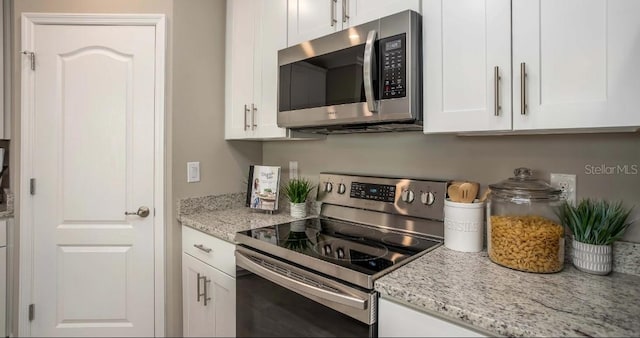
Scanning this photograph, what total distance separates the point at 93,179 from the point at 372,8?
1.72 m

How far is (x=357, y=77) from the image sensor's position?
4.48 ft

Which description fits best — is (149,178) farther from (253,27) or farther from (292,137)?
(253,27)

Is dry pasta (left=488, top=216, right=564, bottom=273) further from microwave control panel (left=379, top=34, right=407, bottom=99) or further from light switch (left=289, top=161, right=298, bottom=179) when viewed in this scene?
light switch (left=289, top=161, right=298, bottom=179)

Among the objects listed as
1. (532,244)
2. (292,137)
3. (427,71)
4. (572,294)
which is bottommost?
(572,294)

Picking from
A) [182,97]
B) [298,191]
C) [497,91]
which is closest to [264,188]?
[298,191]

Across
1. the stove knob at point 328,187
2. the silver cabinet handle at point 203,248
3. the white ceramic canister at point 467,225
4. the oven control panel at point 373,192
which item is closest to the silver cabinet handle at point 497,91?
the white ceramic canister at point 467,225

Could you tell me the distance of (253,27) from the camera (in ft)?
6.21

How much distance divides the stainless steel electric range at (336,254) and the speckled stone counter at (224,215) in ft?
0.35

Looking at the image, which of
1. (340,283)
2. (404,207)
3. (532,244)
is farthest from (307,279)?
(532,244)

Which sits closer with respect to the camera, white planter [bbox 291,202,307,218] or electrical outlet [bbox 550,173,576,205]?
electrical outlet [bbox 550,173,576,205]

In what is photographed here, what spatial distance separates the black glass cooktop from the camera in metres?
1.14

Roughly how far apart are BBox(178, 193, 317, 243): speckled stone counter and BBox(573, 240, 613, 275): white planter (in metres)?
1.25

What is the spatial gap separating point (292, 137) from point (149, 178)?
2.78ft

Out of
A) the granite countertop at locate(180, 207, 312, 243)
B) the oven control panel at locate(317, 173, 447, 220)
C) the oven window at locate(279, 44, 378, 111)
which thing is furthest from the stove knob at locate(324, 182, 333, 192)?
the oven window at locate(279, 44, 378, 111)
